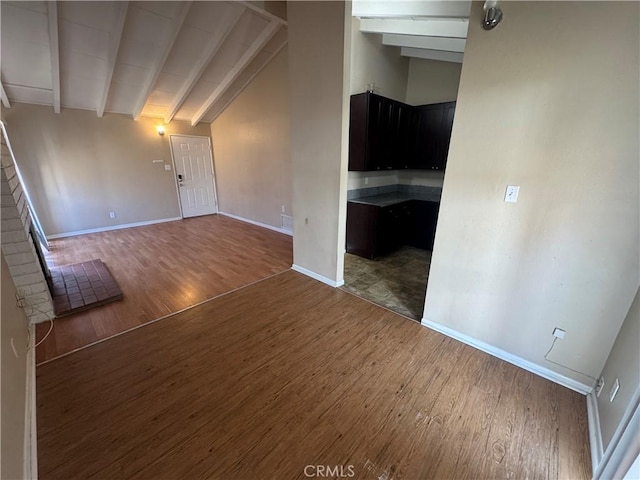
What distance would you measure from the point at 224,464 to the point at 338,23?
11.3ft

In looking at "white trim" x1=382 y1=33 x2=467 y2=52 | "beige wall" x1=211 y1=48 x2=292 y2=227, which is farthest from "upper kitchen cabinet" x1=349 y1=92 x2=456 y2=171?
"beige wall" x1=211 y1=48 x2=292 y2=227

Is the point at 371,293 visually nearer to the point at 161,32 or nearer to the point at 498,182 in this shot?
the point at 498,182

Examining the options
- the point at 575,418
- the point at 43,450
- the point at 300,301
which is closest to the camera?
the point at 43,450

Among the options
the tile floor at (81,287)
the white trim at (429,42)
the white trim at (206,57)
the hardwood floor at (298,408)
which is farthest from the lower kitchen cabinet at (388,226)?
the tile floor at (81,287)

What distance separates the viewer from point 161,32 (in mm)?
3488

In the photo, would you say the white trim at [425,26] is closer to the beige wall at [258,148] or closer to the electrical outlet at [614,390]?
the beige wall at [258,148]

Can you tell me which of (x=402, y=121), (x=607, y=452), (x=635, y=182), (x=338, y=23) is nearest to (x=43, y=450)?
(x=607, y=452)

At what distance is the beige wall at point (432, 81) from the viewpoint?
4.11m

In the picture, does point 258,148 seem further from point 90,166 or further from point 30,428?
point 30,428

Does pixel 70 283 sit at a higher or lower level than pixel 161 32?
lower

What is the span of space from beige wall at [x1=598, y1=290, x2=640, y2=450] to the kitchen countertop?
8.42ft

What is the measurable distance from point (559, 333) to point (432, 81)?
4112mm

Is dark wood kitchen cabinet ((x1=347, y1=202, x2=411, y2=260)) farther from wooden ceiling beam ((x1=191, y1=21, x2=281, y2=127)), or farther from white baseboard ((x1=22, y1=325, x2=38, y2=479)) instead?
white baseboard ((x1=22, y1=325, x2=38, y2=479))

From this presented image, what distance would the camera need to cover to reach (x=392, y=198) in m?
4.30
